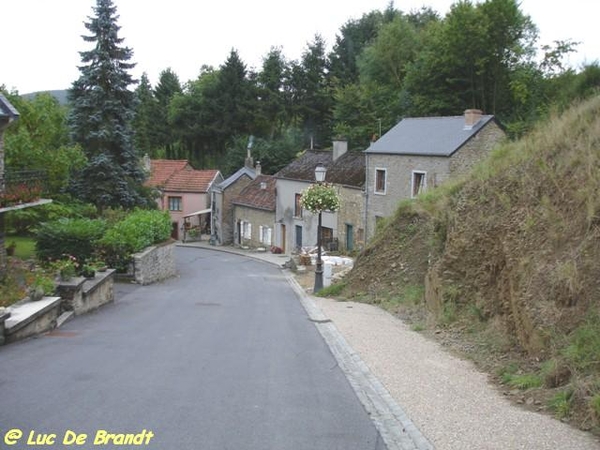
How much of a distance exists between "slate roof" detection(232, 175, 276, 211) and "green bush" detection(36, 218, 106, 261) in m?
24.9

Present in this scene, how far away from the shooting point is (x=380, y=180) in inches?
1291

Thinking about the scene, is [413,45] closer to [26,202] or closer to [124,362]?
[26,202]

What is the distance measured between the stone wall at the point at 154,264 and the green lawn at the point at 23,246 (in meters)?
3.98

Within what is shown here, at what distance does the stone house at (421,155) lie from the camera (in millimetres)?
28547

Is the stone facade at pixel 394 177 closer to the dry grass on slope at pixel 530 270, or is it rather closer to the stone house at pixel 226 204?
the dry grass on slope at pixel 530 270

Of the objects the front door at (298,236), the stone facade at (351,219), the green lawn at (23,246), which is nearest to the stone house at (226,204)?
the front door at (298,236)

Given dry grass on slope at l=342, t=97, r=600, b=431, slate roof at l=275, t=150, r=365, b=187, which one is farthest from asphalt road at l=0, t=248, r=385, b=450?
slate roof at l=275, t=150, r=365, b=187

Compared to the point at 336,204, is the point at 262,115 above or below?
above

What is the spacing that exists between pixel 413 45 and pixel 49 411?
170ft

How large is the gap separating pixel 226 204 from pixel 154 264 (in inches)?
1015

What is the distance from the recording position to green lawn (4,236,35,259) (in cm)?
2438

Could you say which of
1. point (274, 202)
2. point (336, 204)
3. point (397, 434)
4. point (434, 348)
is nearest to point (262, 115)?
point (274, 202)

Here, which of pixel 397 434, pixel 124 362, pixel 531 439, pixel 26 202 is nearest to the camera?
pixel 531 439

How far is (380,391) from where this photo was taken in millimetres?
7836
